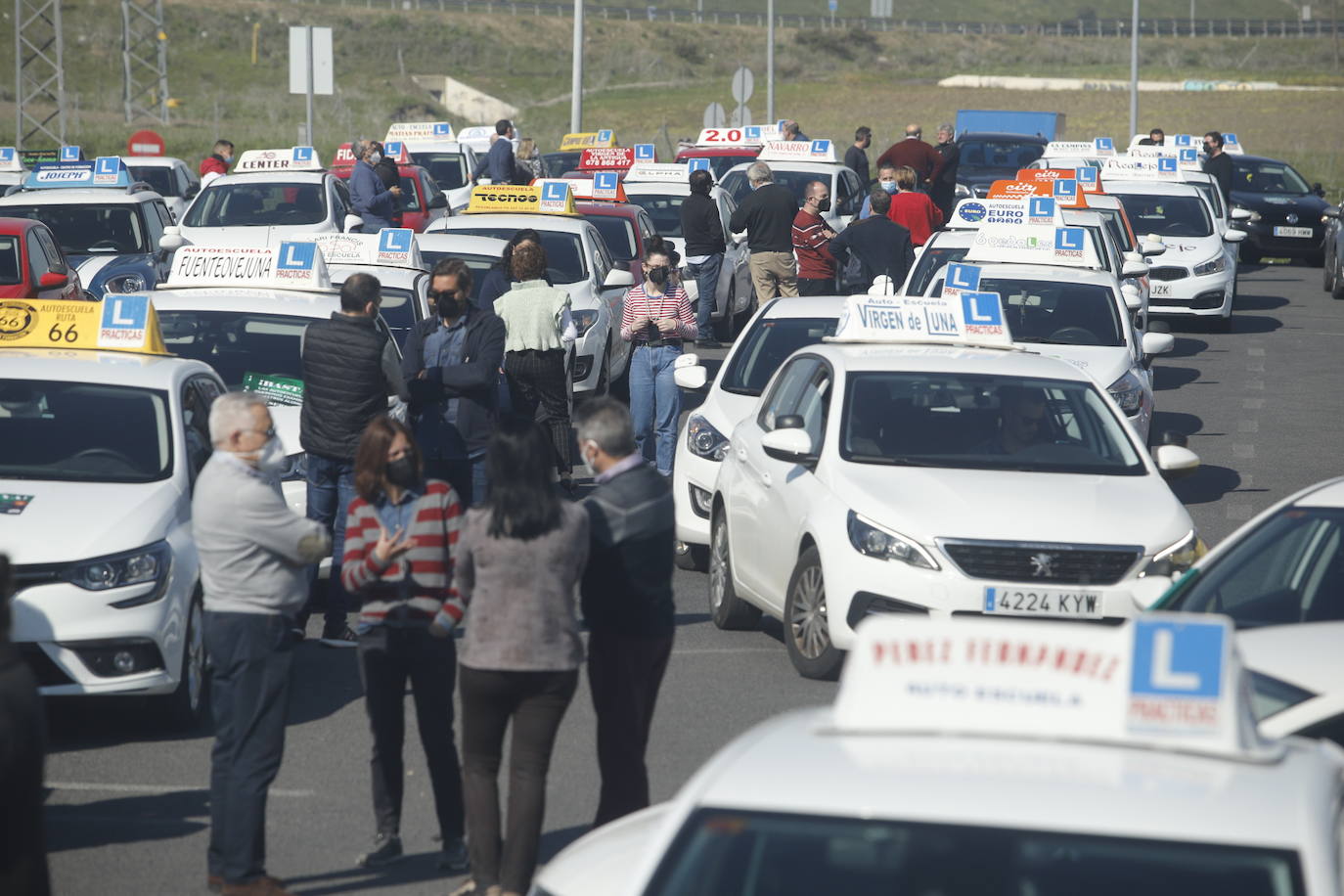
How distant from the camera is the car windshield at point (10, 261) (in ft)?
54.5

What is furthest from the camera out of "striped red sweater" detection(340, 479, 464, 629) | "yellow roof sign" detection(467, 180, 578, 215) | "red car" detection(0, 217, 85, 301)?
"yellow roof sign" detection(467, 180, 578, 215)

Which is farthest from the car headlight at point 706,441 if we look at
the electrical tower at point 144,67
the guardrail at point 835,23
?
the guardrail at point 835,23

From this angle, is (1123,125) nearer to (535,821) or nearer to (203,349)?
(203,349)

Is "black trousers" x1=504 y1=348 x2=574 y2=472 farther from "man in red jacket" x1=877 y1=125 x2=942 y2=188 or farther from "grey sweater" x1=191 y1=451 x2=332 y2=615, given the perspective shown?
"man in red jacket" x1=877 y1=125 x2=942 y2=188

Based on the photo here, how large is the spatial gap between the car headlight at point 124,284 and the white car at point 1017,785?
15913 mm

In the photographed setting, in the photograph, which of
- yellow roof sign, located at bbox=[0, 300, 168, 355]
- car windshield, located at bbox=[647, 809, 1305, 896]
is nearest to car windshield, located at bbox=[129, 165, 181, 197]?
yellow roof sign, located at bbox=[0, 300, 168, 355]

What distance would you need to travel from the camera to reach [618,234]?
19.4m

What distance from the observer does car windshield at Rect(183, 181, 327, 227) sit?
22.0 meters

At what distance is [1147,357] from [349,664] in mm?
7786

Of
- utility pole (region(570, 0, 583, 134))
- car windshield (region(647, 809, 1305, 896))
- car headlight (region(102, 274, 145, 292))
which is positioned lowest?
car headlight (region(102, 274, 145, 292))

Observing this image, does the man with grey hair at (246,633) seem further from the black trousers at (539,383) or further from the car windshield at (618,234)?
the car windshield at (618,234)

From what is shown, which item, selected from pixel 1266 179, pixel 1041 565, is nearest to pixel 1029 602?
pixel 1041 565

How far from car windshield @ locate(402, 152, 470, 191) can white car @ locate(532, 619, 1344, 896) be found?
28050 millimetres

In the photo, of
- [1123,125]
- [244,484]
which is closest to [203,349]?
[244,484]
